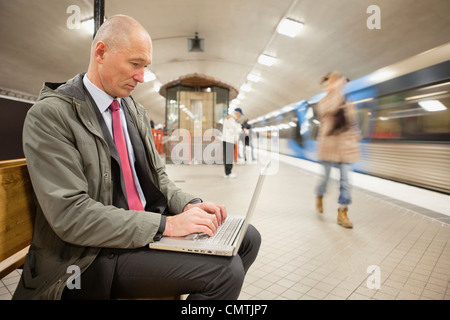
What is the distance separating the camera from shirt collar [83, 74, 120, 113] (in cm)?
130

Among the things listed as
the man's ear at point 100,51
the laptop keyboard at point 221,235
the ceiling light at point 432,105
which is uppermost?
the ceiling light at point 432,105

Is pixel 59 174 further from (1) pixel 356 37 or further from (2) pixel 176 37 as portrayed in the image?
(2) pixel 176 37

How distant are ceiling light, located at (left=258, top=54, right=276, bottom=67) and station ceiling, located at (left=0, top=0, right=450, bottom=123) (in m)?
0.25

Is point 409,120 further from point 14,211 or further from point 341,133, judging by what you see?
point 14,211

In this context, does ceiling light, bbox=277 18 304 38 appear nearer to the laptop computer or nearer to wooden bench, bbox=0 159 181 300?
the laptop computer

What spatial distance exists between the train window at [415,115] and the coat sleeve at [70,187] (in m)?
5.54

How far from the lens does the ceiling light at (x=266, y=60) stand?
12961mm

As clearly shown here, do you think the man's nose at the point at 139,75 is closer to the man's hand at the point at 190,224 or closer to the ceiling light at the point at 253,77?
the man's hand at the point at 190,224

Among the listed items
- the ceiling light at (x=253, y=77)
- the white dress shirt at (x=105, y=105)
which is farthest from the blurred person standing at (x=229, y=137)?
the ceiling light at (x=253, y=77)

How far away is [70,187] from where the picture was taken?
1014 millimetres

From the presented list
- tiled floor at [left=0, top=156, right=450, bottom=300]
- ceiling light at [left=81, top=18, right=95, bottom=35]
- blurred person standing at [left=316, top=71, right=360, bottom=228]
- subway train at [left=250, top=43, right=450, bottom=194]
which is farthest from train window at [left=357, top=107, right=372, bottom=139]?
ceiling light at [left=81, top=18, right=95, bottom=35]

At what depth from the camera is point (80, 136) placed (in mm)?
1110

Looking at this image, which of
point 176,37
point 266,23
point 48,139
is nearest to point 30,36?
point 176,37

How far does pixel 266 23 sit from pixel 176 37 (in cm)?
396
